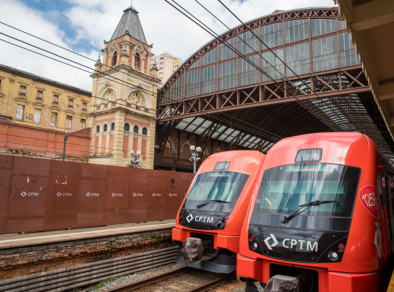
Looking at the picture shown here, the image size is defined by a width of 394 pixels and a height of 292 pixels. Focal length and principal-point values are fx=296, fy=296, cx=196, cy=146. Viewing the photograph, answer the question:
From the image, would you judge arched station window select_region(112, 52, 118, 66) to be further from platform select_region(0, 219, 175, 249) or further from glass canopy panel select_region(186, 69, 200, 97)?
platform select_region(0, 219, 175, 249)

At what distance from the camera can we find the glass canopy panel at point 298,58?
74.9 ft

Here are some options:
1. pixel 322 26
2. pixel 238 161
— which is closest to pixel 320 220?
pixel 238 161

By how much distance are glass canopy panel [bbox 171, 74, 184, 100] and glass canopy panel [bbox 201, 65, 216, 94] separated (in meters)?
2.63

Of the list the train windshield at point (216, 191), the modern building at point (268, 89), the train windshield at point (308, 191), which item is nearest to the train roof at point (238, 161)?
the train windshield at point (216, 191)

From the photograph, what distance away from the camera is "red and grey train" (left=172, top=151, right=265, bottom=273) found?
7.03 meters

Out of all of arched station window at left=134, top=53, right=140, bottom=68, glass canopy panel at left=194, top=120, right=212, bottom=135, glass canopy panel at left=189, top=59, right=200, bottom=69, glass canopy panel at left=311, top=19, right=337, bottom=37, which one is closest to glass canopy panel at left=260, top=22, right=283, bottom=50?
glass canopy panel at left=311, top=19, right=337, bottom=37

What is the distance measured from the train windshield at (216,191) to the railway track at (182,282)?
1.81m

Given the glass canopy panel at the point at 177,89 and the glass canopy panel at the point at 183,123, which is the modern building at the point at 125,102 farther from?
the glass canopy panel at the point at 183,123

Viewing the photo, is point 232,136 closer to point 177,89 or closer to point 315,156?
point 177,89

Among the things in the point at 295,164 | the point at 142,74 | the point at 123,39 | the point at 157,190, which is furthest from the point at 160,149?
the point at 295,164

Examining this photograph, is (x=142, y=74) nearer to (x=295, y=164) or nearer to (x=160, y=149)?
(x=160, y=149)

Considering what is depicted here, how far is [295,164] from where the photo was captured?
561 cm

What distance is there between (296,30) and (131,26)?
16.9 m

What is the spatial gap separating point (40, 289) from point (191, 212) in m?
3.75
